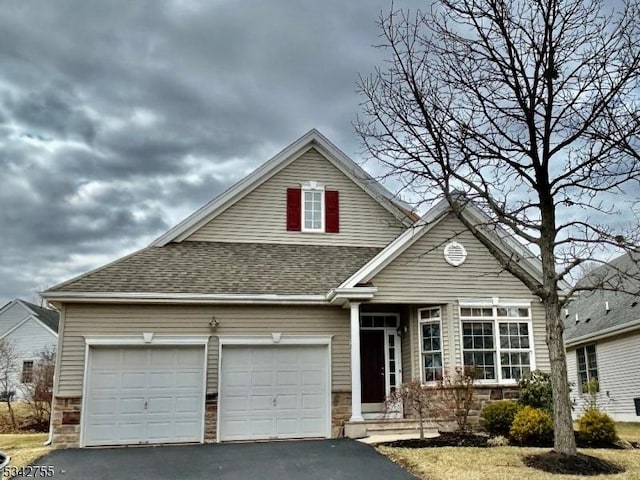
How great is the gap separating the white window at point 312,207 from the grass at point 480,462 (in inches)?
271

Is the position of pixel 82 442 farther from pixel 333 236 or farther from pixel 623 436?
pixel 623 436

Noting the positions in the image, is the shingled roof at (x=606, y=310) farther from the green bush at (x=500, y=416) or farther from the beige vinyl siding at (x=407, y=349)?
the green bush at (x=500, y=416)

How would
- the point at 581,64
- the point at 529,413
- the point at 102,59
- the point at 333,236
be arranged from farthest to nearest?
the point at 333,236 < the point at 102,59 < the point at 529,413 < the point at 581,64

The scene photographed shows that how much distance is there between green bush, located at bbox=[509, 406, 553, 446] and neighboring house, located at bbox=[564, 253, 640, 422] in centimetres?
680

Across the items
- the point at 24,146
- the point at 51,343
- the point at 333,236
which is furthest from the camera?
the point at 51,343

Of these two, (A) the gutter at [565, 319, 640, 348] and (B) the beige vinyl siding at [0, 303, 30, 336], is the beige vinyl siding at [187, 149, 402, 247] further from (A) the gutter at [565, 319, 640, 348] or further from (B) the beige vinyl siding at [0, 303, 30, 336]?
(B) the beige vinyl siding at [0, 303, 30, 336]

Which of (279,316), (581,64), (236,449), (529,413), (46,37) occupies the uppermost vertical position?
(46,37)

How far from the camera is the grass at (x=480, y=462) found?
787cm

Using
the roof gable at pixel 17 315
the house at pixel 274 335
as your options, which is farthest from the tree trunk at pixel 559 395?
the roof gable at pixel 17 315

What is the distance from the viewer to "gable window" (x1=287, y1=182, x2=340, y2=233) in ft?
50.5

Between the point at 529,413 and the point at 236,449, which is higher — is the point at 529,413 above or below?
above

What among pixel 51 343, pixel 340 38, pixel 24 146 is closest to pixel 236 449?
pixel 340 38

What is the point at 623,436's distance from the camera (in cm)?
1249

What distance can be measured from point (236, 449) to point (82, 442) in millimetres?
3319
